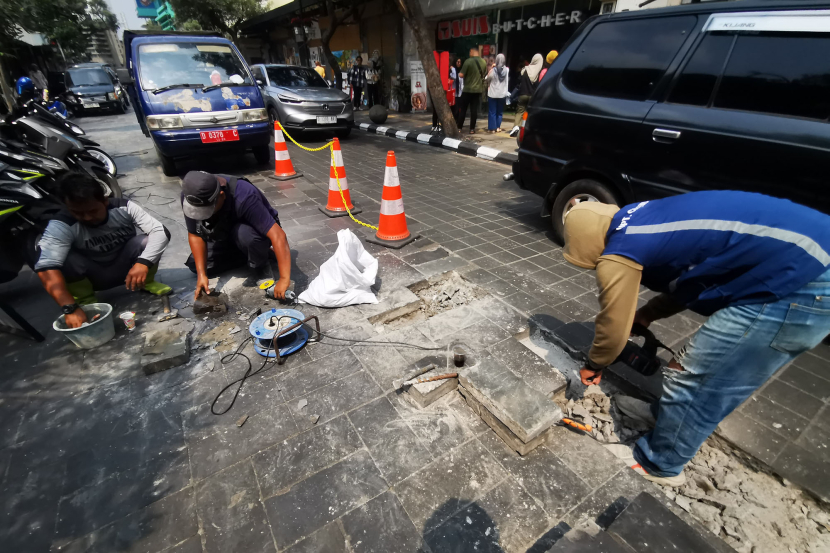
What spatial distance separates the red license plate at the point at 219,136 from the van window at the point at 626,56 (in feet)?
17.3

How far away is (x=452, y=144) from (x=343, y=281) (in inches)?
286

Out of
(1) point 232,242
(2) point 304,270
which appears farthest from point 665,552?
(1) point 232,242

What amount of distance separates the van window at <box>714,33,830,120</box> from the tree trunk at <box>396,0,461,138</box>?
7.56 metres

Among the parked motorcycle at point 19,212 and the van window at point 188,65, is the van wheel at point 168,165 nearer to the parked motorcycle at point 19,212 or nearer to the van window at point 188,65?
the van window at point 188,65

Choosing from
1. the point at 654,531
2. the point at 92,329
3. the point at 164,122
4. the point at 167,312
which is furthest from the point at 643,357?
the point at 164,122

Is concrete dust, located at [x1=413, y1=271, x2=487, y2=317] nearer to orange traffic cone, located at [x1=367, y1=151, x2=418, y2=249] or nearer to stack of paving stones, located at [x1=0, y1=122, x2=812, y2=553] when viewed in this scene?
stack of paving stones, located at [x1=0, y1=122, x2=812, y2=553]

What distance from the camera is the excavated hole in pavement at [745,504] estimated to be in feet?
5.93

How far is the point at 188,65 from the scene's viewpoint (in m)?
6.71

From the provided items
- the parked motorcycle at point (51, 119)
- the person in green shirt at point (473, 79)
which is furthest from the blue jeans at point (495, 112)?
the parked motorcycle at point (51, 119)

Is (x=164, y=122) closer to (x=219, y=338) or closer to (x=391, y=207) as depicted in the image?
(x=391, y=207)

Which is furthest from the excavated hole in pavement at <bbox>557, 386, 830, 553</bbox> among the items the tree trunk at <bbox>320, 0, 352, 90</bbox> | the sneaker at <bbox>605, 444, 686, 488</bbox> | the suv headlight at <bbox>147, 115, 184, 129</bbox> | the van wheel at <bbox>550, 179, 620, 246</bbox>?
the tree trunk at <bbox>320, 0, 352, 90</bbox>

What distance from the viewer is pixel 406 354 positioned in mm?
2711

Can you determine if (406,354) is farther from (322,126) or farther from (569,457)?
(322,126)

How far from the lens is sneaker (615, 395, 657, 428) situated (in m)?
2.31
